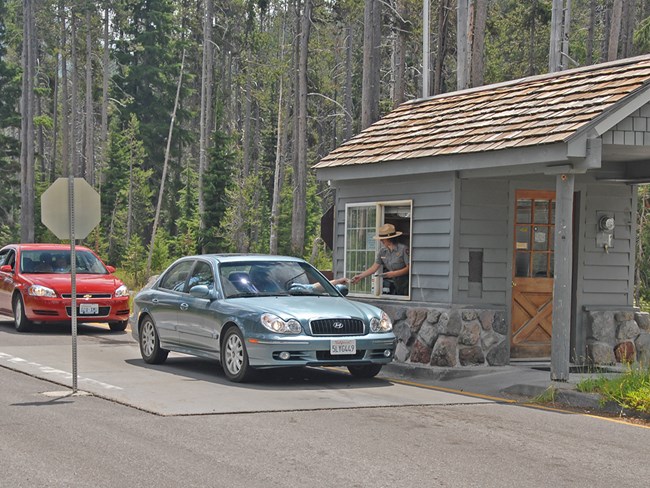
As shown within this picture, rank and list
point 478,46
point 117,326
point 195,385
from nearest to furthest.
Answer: point 195,385 < point 117,326 < point 478,46

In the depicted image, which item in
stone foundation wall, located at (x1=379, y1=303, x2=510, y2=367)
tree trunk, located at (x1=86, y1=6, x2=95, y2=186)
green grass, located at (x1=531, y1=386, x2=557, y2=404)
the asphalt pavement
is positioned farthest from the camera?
tree trunk, located at (x1=86, y1=6, x2=95, y2=186)

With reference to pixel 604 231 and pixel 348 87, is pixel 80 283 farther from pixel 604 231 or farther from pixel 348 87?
pixel 348 87

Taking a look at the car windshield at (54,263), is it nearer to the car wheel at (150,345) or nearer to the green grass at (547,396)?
the car wheel at (150,345)

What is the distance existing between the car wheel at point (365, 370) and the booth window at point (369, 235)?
6.90 ft

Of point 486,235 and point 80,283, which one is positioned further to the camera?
point 80,283

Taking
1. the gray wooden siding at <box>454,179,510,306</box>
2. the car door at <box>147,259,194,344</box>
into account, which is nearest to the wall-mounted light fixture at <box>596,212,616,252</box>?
the gray wooden siding at <box>454,179,510,306</box>

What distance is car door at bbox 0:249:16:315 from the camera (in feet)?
66.9

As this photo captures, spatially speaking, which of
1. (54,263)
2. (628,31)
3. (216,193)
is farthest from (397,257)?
(216,193)

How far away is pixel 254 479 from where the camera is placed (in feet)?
24.2

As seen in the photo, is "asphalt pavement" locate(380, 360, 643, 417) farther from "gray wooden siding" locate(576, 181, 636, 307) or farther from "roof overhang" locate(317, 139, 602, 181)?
"roof overhang" locate(317, 139, 602, 181)

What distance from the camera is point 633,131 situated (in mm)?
12617

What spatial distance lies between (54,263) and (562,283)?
1165 cm

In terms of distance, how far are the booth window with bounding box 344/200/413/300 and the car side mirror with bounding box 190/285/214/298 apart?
3248mm

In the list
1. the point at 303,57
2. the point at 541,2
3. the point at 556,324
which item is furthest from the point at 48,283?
the point at 541,2
